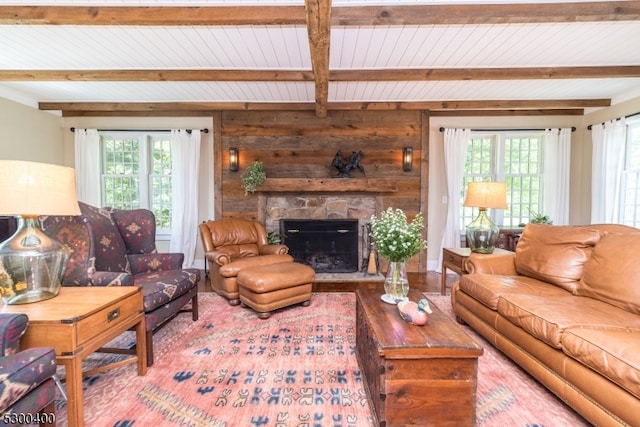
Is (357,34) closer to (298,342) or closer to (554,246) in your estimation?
(554,246)

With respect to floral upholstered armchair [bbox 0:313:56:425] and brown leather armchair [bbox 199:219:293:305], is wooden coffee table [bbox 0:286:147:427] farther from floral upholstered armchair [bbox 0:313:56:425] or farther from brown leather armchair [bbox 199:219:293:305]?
brown leather armchair [bbox 199:219:293:305]

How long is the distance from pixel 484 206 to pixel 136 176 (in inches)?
209

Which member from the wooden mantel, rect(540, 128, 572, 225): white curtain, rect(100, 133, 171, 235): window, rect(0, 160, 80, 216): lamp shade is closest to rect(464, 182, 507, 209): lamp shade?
the wooden mantel

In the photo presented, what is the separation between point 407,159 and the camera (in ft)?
14.9

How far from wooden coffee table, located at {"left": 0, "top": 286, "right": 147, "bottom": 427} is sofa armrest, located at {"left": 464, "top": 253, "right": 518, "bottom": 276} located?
111 inches

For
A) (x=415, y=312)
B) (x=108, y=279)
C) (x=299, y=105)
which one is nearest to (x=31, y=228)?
(x=108, y=279)

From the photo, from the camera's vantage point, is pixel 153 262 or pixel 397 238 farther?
pixel 153 262

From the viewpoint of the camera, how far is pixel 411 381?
1364mm

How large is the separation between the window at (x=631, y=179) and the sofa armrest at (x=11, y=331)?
6127 mm

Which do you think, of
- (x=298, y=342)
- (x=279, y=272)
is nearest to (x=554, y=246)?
(x=298, y=342)

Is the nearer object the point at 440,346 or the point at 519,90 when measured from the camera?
the point at 440,346

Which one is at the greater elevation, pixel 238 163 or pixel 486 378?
pixel 238 163

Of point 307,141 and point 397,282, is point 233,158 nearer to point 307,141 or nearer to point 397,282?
point 307,141

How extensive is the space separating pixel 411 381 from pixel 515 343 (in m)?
1.03
